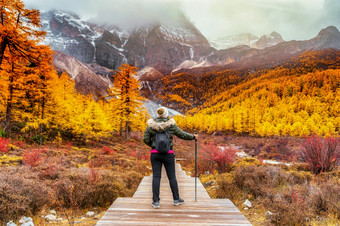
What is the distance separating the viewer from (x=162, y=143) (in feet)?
11.2

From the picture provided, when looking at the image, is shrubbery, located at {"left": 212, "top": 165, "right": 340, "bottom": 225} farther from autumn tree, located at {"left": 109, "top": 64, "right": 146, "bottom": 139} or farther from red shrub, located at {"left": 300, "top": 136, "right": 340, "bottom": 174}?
autumn tree, located at {"left": 109, "top": 64, "right": 146, "bottom": 139}

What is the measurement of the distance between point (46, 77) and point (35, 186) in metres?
14.5

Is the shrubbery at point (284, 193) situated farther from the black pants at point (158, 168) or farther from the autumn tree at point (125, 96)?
the autumn tree at point (125, 96)

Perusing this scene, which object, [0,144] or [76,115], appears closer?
[0,144]

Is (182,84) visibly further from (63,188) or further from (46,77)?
(63,188)

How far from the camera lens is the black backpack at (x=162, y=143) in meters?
3.42

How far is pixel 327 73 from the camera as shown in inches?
3024

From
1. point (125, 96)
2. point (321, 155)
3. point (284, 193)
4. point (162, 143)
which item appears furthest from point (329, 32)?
point (162, 143)

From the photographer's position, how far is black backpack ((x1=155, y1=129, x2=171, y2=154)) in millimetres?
3422

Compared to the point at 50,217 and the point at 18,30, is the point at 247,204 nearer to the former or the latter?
the point at 50,217

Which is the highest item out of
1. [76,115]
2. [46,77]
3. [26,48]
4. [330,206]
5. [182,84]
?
[182,84]

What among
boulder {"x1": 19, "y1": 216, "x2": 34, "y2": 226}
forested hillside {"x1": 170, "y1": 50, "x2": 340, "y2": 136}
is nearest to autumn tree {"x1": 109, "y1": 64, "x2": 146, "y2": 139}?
boulder {"x1": 19, "y1": 216, "x2": 34, "y2": 226}

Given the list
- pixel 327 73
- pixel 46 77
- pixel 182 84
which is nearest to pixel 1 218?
pixel 46 77

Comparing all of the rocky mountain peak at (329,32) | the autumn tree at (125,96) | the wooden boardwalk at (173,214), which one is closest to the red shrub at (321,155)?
the wooden boardwalk at (173,214)
